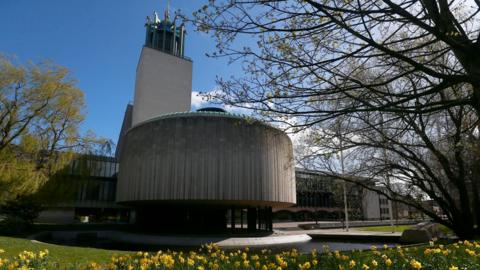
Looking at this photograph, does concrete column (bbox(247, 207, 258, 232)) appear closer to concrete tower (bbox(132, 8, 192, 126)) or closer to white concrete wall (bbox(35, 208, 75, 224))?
concrete tower (bbox(132, 8, 192, 126))

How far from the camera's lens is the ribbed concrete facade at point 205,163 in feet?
77.9

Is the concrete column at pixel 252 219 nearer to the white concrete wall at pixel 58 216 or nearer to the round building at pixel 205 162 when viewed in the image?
the round building at pixel 205 162

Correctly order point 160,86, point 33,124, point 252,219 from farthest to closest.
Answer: point 160,86, point 252,219, point 33,124

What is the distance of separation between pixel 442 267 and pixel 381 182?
11.8m

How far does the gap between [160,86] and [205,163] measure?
27.2 m

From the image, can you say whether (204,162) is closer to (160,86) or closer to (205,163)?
(205,163)

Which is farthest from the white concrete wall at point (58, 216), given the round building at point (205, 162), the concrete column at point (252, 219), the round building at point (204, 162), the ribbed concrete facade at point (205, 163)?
the concrete column at point (252, 219)

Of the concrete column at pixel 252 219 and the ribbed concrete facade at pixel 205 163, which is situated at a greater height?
the ribbed concrete facade at pixel 205 163

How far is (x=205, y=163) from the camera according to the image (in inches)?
945

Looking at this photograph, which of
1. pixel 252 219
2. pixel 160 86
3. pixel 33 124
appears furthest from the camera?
pixel 160 86

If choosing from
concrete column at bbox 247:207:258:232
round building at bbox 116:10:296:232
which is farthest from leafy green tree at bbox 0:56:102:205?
concrete column at bbox 247:207:258:232

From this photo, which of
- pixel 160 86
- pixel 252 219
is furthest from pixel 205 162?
pixel 160 86

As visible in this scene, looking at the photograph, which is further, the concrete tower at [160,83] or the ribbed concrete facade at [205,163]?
the concrete tower at [160,83]

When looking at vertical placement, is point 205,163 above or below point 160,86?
below
